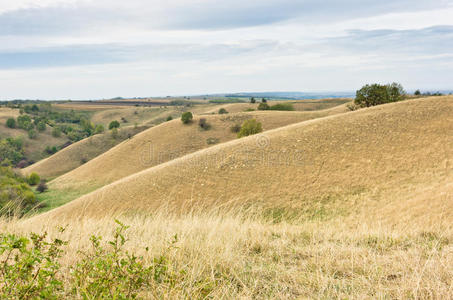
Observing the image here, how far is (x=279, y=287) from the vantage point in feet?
10.9

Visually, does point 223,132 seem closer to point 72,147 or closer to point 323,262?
point 72,147

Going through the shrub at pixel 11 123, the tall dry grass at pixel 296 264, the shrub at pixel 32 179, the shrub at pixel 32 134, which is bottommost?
the shrub at pixel 32 179

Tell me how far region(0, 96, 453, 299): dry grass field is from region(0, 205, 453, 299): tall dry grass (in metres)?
0.02

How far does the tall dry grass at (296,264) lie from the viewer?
3059mm

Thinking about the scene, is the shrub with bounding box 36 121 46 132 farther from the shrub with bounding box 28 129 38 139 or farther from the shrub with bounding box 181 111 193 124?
the shrub with bounding box 181 111 193 124

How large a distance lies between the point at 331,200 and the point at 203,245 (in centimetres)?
1570

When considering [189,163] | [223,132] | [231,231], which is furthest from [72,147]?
[231,231]

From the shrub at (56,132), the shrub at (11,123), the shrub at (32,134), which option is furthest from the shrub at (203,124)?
the shrub at (11,123)

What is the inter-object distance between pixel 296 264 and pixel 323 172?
62.7 feet

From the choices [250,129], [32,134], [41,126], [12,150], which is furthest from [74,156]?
[250,129]

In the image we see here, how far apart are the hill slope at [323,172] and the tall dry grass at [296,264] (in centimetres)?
991

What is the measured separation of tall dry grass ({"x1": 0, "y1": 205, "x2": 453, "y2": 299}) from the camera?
3059 millimetres

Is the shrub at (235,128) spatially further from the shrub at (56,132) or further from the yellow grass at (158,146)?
the shrub at (56,132)

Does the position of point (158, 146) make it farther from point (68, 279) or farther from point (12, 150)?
point (12, 150)
